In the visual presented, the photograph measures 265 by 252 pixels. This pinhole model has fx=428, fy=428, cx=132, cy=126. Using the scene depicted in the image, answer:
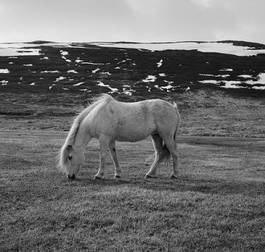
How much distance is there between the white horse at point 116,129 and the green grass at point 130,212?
77 centimetres

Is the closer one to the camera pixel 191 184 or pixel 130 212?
pixel 130 212

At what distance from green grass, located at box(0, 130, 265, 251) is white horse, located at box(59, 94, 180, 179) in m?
0.77

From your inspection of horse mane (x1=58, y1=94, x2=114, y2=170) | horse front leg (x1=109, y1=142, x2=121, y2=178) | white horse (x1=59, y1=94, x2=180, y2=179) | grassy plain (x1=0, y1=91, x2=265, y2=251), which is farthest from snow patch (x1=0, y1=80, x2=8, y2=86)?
horse front leg (x1=109, y1=142, x2=121, y2=178)

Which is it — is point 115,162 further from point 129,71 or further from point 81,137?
point 129,71

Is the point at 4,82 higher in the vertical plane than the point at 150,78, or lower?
lower

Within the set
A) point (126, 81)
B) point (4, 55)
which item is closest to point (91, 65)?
point (126, 81)

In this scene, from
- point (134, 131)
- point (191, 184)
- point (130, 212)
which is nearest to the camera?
point (130, 212)

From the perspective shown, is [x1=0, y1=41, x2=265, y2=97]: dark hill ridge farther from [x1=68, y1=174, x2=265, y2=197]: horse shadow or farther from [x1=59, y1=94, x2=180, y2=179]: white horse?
[x1=68, y1=174, x2=265, y2=197]: horse shadow

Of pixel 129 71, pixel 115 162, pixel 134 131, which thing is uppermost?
pixel 134 131

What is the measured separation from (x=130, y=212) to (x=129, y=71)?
305 feet

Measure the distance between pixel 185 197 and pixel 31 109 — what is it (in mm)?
61303

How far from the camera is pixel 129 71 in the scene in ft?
336

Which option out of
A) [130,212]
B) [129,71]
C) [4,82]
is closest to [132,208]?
[130,212]

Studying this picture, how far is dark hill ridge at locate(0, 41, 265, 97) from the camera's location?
87750mm
